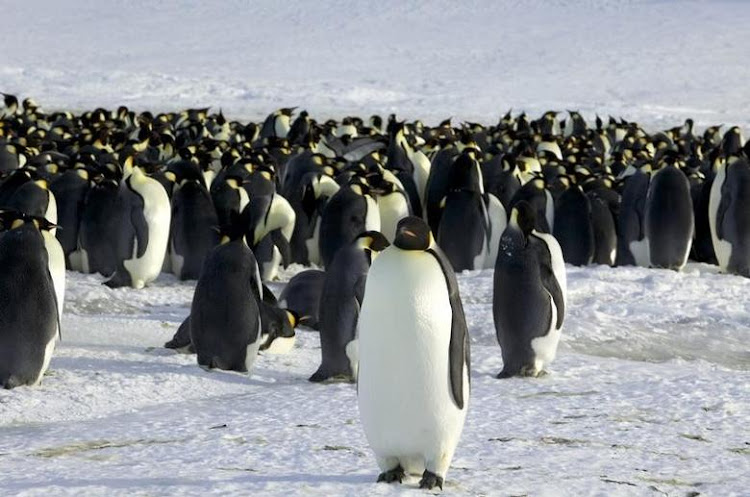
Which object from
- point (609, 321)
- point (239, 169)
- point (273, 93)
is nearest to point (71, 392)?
point (609, 321)

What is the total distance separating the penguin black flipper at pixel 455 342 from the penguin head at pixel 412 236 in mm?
47

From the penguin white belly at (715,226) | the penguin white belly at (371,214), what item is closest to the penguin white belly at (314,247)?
the penguin white belly at (371,214)

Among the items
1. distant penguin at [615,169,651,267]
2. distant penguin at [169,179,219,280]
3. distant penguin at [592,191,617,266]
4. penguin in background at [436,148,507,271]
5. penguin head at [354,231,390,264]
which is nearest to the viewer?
penguin head at [354,231,390,264]

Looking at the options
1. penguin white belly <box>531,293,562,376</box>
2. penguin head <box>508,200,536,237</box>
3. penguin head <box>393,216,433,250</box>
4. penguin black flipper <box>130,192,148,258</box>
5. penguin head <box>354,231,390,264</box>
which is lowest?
penguin white belly <box>531,293,562,376</box>

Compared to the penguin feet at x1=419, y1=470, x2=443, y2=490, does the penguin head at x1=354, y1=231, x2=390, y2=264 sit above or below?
above

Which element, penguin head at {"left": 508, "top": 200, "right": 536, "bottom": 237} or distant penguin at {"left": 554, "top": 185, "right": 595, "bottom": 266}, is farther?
distant penguin at {"left": 554, "top": 185, "right": 595, "bottom": 266}

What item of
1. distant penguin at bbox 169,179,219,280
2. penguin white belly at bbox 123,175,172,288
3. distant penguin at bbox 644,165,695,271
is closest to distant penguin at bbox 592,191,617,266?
distant penguin at bbox 644,165,695,271

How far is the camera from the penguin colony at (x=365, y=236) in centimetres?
367

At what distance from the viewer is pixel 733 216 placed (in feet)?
30.1

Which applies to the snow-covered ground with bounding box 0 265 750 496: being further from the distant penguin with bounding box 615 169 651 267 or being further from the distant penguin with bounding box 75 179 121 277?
the distant penguin with bounding box 615 169 651 267

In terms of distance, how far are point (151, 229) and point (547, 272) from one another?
3383mm

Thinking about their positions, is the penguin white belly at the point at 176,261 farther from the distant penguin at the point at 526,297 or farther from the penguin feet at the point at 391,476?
the penguin feet at the point at 391,476

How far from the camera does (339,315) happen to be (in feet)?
18.1

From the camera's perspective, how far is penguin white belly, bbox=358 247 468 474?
3635 millimetres
